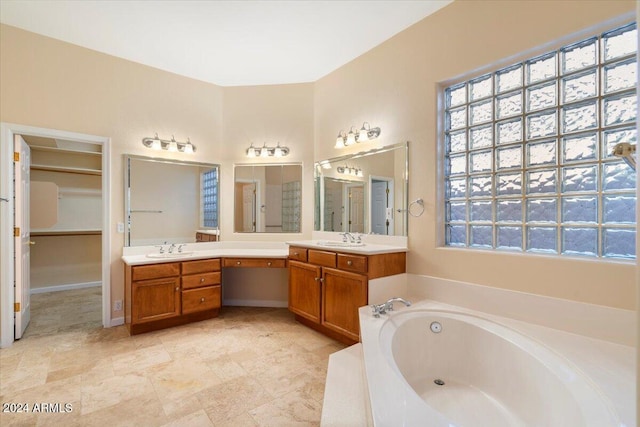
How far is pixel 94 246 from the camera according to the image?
178 inches

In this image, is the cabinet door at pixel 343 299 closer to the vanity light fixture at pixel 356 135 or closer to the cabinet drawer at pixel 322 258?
the cabinet drawer at pixel 322 258

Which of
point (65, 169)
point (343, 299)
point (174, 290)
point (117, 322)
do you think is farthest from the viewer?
point (65, 169)

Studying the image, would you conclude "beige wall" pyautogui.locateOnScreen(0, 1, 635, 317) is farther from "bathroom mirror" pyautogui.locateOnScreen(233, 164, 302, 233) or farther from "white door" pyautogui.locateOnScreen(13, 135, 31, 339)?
"white door" pyautogui.locateOnScreen(13, 135, 31, 339)

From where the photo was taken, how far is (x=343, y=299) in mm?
2488

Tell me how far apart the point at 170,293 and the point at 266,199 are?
4.98ft

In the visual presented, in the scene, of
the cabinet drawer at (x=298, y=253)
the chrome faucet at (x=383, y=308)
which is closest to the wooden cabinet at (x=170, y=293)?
the cabinet drawer at (x=298, y=253)

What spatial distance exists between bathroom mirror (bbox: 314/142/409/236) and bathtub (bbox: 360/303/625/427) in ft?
3.09

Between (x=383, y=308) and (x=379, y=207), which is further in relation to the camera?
(x=379, y=207)

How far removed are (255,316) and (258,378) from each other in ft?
4.21

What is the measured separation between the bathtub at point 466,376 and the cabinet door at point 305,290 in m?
0.68

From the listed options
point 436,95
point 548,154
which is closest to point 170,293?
point 436,95

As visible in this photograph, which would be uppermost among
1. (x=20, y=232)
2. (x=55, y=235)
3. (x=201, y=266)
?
(x=20, y=232)

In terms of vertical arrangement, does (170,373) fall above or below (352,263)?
below

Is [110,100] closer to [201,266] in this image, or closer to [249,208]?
[249,208]
